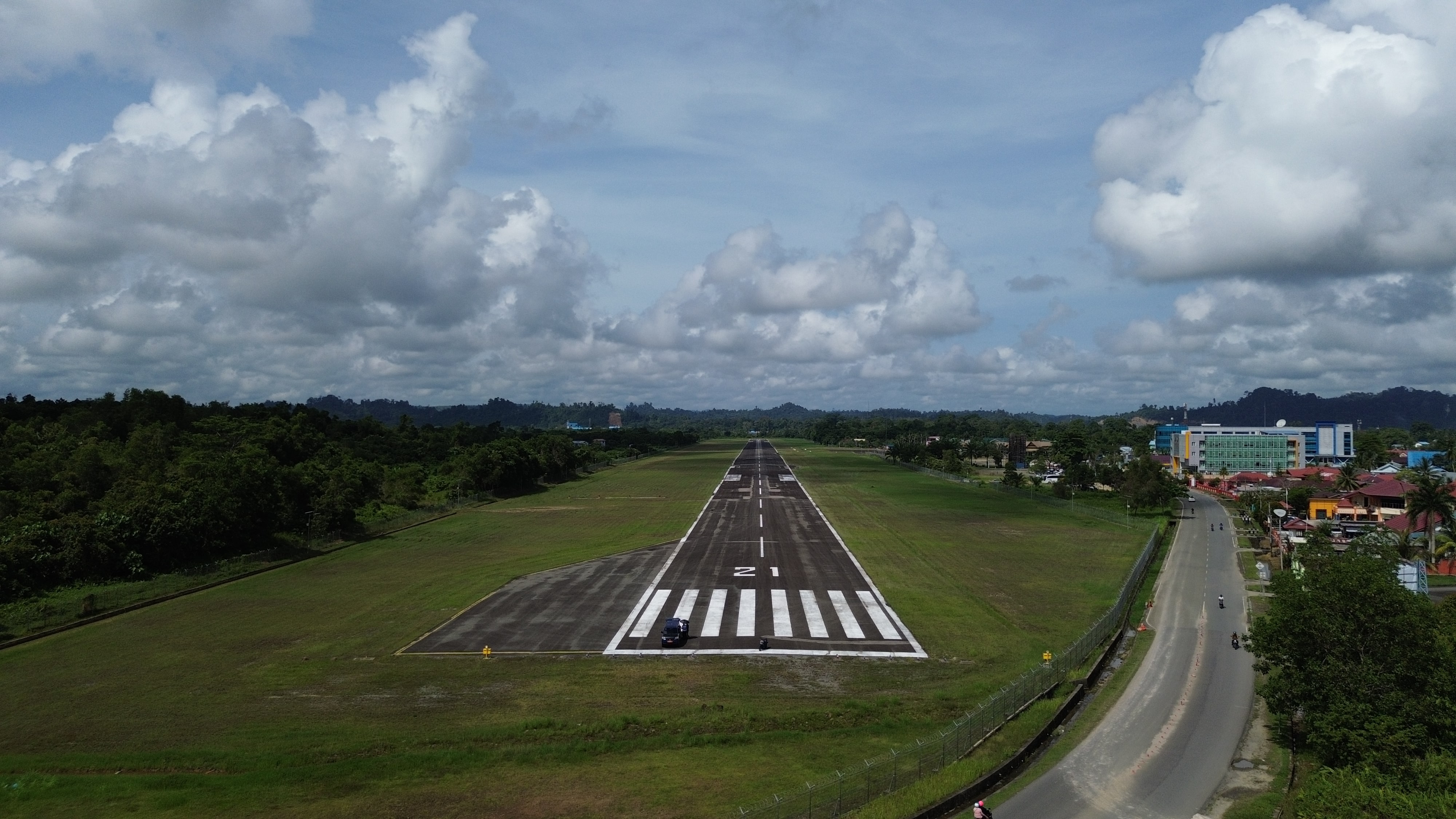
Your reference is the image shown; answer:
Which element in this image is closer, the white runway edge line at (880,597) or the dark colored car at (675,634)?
the white runway edge line at (880,597)

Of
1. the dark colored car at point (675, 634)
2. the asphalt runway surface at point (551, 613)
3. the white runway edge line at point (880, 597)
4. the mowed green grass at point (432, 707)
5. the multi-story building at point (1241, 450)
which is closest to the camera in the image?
the mowed green grass at point (432, 707)

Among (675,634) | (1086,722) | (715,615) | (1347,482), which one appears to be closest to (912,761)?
(1086,722)

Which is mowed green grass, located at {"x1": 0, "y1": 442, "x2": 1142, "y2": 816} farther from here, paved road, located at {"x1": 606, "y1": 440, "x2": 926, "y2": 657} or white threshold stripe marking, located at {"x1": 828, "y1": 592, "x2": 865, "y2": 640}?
white threshold stripe marking, located at {"x1": 828, "y1": 592, "x2": 865, "y2": 640}

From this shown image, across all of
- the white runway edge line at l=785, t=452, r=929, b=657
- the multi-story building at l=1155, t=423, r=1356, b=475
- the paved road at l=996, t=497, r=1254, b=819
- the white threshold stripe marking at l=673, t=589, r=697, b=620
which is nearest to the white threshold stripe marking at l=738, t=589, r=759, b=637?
the white threshold stripe marking at l=673, t=589, r=697, b=620

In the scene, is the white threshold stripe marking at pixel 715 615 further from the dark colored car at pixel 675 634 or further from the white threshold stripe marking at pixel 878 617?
the white threshold stripe marking at pixel 878 617

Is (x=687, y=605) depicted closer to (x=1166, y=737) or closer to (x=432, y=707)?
(x=432, y=707)

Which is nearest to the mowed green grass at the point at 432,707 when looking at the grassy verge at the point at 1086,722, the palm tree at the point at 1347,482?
the grassy verge at the point at 1086,722
